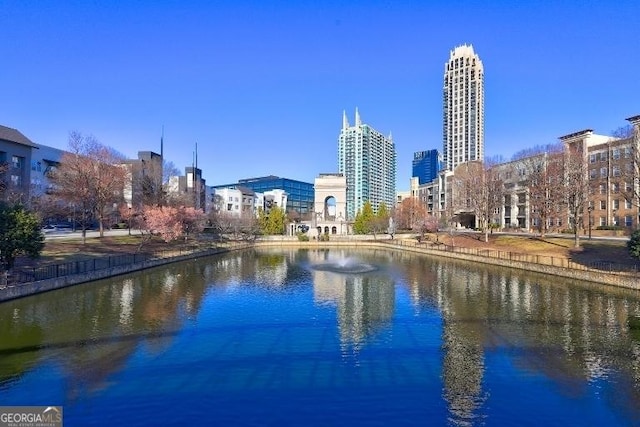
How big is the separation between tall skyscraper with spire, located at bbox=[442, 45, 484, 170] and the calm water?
15034cm

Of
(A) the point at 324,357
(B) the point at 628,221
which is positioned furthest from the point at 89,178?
(B) the point at 628,221

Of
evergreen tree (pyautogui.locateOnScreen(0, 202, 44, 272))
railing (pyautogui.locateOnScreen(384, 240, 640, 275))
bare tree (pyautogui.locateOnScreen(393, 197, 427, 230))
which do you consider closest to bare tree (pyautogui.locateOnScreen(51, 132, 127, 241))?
evergreen tree (pyautogui.locateOnScreen(0, 202, 44, 272))

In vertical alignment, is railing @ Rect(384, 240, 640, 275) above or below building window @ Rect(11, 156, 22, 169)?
below

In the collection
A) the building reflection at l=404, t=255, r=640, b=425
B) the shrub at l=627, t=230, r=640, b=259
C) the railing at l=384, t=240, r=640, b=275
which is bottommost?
the building reflection at l=404, t=255, r=640, b=425

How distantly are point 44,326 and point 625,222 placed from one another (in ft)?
243

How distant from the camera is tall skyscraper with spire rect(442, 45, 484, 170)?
172m

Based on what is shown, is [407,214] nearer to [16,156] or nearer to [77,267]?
[16,156]

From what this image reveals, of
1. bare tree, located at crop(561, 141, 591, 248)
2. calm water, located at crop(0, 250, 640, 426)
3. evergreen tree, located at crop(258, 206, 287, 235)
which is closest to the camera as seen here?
calm water, located at crop(0, 250, 640, 426)

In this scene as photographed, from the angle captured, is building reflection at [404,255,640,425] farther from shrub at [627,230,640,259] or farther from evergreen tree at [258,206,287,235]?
evergreen tree at [258,206,287,235]

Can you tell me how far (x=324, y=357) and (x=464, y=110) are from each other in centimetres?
17512

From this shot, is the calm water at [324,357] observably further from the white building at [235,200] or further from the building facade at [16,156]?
the white building at [235,200]

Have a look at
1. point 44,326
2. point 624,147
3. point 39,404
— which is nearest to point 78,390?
point 39,404

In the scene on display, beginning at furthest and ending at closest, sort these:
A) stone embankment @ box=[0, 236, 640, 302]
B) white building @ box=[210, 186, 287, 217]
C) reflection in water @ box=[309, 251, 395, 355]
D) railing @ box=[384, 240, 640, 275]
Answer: white building @ box=[210, 186, 287, 217], railing @ box=[384, 240, 640, 275], stone embankment @ box=[0, 236, 640, 302], reflection in water @ box=[309, 251, 395, 355]

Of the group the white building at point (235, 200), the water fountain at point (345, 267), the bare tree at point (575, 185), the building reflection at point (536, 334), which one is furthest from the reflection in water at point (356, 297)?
the white building at point (235, 200)
